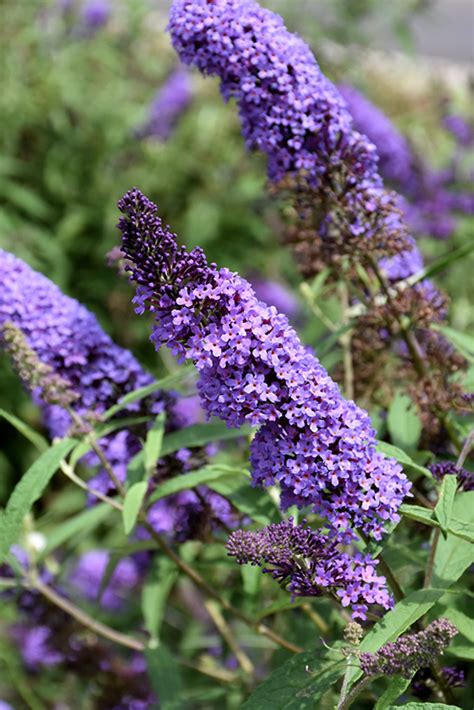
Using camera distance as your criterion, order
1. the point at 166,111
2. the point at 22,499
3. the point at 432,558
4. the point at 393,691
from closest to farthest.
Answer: the point at 393,691, the point at 432,558, the point at 22,499, the point at 166,111

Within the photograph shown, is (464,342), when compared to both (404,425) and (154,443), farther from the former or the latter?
(154,443)

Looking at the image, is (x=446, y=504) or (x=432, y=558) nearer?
(x=446, y=504)

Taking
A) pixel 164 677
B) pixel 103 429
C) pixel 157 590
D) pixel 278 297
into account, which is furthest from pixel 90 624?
pixel 278 297

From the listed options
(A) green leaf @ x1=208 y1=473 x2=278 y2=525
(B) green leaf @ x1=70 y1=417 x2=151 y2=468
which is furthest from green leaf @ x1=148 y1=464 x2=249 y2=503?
(B) green leaf @ x1=70 y1=417 x2=151 y2=468

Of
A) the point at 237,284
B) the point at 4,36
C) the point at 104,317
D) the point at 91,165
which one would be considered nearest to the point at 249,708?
the point at 237,284

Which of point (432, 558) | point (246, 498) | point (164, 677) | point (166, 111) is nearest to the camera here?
point (432, 558)

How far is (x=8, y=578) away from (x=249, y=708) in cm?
177

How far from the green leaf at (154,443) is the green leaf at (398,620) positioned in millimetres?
759

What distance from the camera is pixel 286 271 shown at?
699cm

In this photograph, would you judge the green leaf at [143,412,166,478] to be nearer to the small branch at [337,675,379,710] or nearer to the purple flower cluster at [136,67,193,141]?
the small branch at [337,675,379,710]

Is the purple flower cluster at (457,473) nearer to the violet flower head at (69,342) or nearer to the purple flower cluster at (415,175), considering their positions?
the violet flower head at (69,342)

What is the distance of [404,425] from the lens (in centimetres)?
260

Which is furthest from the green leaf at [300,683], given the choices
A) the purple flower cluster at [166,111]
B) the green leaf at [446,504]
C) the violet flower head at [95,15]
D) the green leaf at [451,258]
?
the violet flower head at [95,15]

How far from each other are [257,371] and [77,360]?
971 mm
